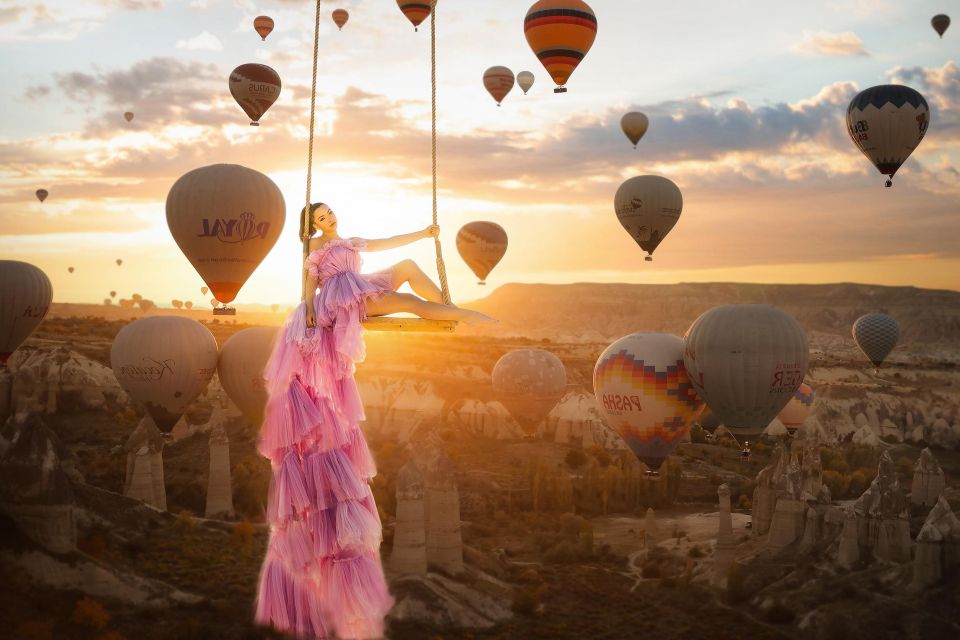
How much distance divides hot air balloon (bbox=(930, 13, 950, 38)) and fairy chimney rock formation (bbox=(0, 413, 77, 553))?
249ft

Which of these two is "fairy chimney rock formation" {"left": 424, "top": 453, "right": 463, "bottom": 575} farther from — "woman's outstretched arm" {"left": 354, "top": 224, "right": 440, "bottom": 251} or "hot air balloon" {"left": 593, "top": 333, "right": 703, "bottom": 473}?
"woman's outstretched arm" {"left": 354, "top": 224, "right": 440, "bottom": 251}

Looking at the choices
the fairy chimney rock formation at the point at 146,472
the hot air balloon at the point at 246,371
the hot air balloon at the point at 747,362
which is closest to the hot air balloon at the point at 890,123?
the hot air balloon at the point at 747,362

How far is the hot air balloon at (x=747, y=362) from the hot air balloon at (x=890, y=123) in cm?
1867

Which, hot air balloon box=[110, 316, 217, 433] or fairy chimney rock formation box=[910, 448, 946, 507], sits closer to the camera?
hot air balloon box=[110, 316, 217, 433]

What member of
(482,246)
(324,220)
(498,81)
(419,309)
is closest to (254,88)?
(498,81)

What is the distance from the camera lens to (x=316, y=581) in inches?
347

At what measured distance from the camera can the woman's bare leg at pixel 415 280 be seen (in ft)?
29.2

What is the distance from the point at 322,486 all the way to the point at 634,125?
67.6 meters

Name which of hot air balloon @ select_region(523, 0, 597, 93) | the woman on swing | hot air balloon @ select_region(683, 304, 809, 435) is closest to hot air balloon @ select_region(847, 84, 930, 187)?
hot air balloon @ select_region(683, 304, 809, 435)

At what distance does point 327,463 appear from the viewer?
888cm

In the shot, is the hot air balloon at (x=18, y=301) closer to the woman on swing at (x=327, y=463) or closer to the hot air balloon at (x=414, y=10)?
the hot air balloon at (x=414, y=10)

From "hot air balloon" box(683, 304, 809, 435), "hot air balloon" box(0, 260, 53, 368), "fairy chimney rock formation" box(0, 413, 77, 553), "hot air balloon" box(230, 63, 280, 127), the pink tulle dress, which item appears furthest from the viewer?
"hot air balloon" box(0, 260, 53, 368)

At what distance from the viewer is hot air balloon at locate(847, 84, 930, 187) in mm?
56781

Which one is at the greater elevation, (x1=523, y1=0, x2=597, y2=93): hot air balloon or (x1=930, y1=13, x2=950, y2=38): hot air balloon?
(x1=930, y1=13, x2=950, y2=38): hot air balloon
